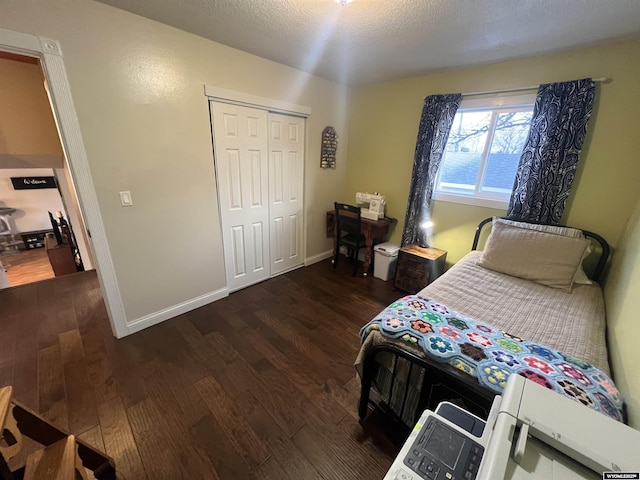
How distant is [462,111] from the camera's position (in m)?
2.50

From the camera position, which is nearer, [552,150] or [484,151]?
[552,150]

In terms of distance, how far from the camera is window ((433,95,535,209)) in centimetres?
224

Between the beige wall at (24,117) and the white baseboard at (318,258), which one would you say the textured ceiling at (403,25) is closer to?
the beige wall at (24,117)

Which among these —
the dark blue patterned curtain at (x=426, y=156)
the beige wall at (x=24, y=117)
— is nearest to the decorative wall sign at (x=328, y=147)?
the dark blue patterned curtain at (x=426, y=156)

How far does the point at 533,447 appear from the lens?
1.87 ft

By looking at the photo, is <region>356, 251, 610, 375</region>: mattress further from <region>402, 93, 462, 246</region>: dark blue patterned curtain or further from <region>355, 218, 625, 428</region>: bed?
<region>402, 93, 462, 246</region>: dark blue patterned curtain

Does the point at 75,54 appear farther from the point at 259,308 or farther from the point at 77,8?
the point at 259,308

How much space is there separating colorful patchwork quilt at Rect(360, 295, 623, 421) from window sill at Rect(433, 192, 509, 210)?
5.02 ft

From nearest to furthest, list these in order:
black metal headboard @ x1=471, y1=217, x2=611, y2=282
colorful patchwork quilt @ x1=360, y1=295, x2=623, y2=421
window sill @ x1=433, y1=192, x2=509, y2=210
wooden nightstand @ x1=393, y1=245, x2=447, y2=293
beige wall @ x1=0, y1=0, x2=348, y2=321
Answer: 1. colorful patchwork quilt @ x1=360, y1=295, x2=623, y2=421
2. beige wall @ x1=0, y1=0, x2=348, y2=321
3. black metal headboard @ x1=471, y1=217, x2=611, y2=282
4. window sill @ x1=433, y1=192, x2=509, y2=210
5. wooden nightstand @ x1=393, y1=245, x2=447, y2=293

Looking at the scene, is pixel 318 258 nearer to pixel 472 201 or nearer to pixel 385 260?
pixel 385 260

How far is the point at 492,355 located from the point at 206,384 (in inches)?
66.5

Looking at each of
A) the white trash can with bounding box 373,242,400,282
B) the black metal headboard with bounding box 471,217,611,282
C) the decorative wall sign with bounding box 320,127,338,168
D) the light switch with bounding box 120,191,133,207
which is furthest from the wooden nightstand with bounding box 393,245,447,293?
the light switch with bounding box 120,191,133,207

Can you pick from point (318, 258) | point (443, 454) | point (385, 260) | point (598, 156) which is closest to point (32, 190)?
point (318, 258)

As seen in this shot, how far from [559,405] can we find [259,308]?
2239 millimetres
